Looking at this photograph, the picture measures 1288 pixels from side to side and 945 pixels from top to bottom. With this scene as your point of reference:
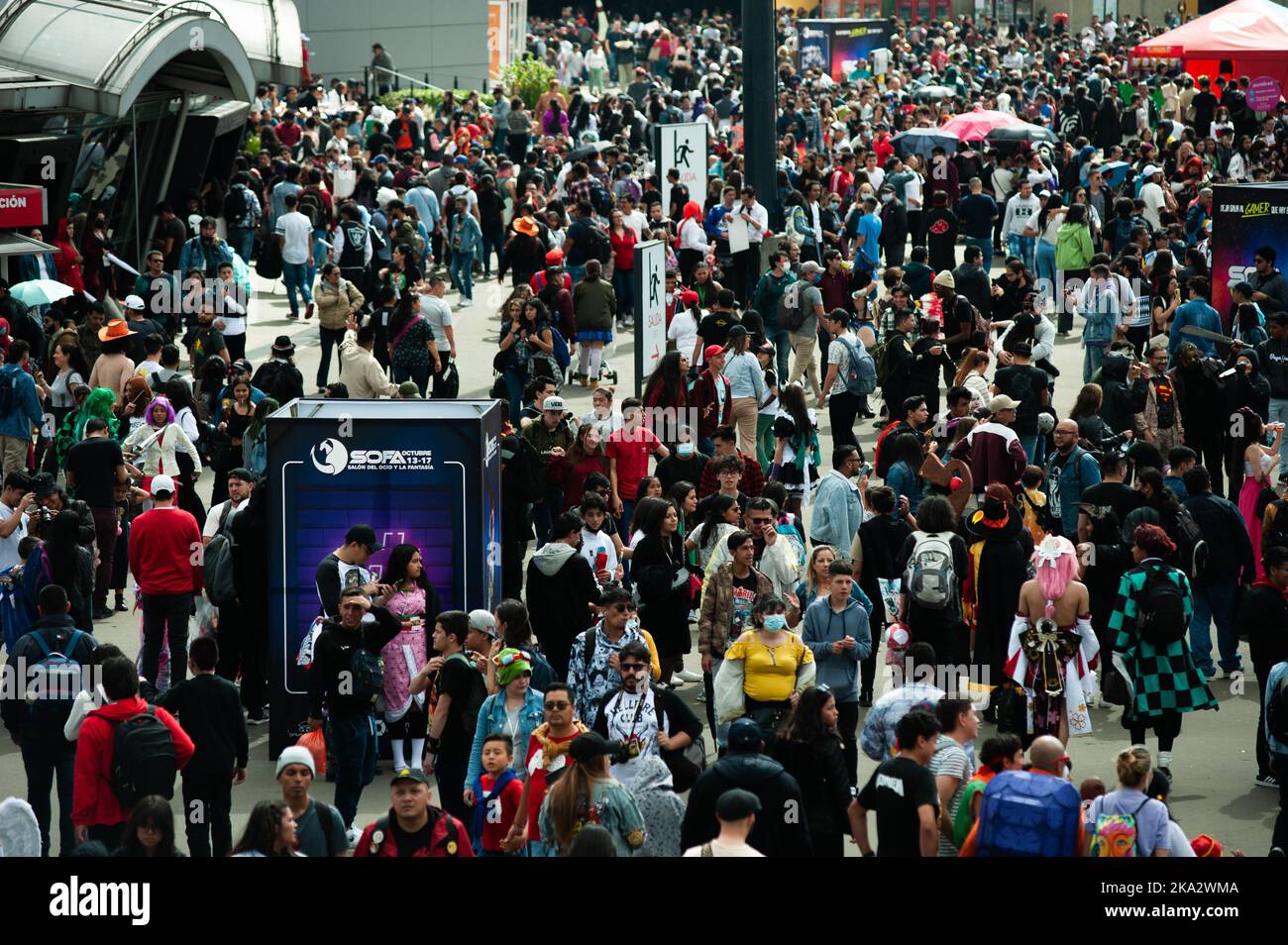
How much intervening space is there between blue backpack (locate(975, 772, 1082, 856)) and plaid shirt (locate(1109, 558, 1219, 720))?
2.73m

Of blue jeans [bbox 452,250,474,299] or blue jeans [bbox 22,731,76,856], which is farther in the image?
blue jeans [bbox 452,250,474,299]

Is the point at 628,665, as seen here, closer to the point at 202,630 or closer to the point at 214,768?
the point at 214,768

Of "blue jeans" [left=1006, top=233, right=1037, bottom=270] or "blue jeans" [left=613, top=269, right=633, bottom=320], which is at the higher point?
"blue jeans" [left=1006, top=233, right=1037, bottom=270]

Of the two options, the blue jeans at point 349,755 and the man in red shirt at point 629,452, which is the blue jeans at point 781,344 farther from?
the blue jeans at point 349,755

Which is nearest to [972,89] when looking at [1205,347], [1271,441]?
[1205,347]

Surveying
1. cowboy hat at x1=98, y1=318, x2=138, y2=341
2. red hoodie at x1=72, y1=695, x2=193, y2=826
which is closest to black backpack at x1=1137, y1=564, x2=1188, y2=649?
red hoodie at x1=72, y1=695, x2=193, y2=826

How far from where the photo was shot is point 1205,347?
1730cm

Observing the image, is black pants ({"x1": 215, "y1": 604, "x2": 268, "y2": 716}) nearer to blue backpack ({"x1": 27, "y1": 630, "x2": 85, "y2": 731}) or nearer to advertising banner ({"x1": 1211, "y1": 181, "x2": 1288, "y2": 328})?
blue backpack ({"x1": 27, "y1": 630, "x2": 85, "y2": 731})

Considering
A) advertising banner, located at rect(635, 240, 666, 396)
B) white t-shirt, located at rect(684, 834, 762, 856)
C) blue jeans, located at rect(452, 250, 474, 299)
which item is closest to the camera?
white t-shirt, located at rect(684, 834, 762, 856)

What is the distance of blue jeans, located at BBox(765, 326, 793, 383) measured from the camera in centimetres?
1908

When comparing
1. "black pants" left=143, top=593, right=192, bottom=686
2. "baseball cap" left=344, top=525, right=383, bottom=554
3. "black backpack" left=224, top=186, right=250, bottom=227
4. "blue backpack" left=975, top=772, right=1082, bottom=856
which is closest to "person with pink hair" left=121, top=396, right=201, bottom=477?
"black pants" left=143, top=593, right=192, bottom=686

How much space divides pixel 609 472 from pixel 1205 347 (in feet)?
21.4

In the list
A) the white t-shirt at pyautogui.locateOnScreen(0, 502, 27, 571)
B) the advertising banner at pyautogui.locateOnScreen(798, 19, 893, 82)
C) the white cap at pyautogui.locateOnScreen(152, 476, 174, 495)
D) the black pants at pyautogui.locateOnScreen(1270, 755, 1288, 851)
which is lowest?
the black pants at pyautogui.locateOnScreen(1270, 755, 1288, 851)

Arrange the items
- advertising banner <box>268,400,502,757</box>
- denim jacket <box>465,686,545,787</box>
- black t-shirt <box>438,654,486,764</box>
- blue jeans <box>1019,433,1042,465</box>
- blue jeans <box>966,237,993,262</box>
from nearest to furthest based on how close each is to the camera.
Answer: denim jacket <box>465,686,545,787</box> < black t-shirt <box>438,654,486,764</box> < advertising banner <box>268,400,502,757</box> < blue jeans <box>1019,433,1042,465</box> < blue jeans <box>966,237,993,262</box>
